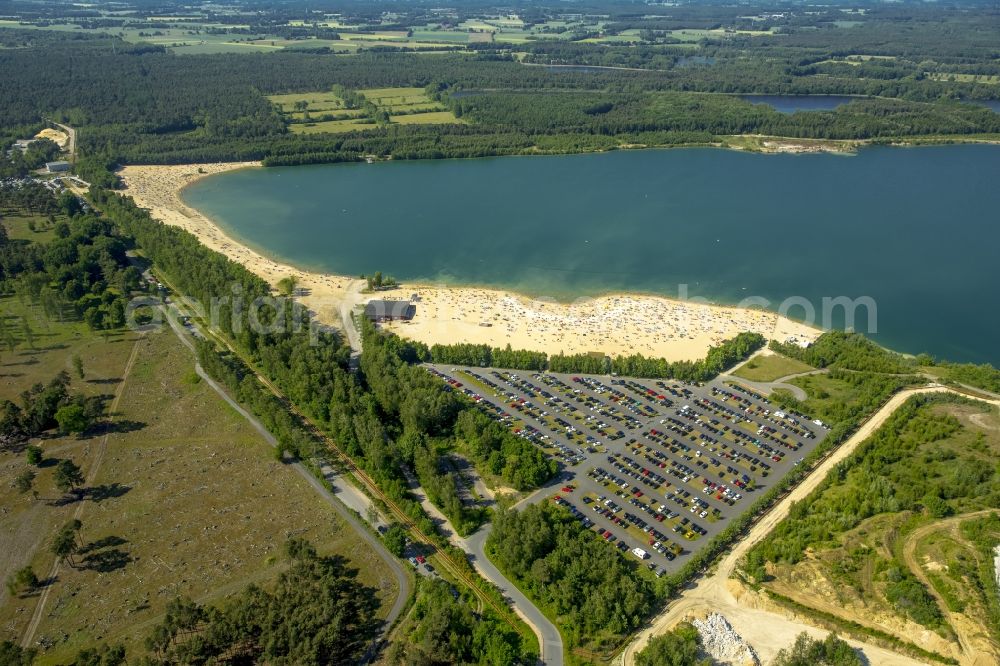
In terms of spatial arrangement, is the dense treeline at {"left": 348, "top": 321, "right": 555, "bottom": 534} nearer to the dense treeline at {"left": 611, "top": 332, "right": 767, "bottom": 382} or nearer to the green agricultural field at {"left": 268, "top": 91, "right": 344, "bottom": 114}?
the dense treeline at {"left": 611, "top": 332, "right": 767, "bottom": 382}

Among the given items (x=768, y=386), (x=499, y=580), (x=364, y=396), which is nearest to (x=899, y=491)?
(x=768, y=386)

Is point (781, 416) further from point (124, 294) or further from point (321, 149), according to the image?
point (321, 149)

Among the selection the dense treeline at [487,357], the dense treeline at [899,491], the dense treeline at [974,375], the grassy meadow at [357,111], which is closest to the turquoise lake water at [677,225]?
the dense treeline at [974,375]

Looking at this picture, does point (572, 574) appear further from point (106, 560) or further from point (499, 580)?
point (106, 560)

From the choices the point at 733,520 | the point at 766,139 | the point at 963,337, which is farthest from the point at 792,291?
the point at 766,139

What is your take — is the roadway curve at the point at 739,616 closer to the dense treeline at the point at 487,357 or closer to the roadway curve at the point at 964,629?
the roadway curve at the point at 964,629

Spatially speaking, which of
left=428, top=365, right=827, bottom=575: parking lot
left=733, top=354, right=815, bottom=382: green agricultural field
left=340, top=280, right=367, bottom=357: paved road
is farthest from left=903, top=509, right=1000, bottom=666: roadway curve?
left=340, top=280, right=367, bottom=357: paved road
